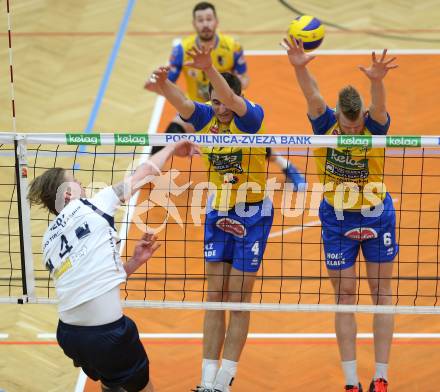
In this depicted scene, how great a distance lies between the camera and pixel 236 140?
736 cm

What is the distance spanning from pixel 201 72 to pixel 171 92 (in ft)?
15.1

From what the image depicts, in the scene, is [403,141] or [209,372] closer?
[403,141]

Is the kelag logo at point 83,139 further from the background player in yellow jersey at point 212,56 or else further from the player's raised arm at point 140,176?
the background player in yellow jersey at point 212,56

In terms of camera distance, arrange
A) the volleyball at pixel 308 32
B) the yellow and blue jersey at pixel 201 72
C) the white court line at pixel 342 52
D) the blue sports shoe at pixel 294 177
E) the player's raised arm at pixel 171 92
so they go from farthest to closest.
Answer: the white court line at pixel 342 52 → the yellow and blue jersey at pixel 201 72 → the blue sports shoe at pixel 294 177 → the volleyball at pixel 308 32 → the player's raised arm at pixel 171 92

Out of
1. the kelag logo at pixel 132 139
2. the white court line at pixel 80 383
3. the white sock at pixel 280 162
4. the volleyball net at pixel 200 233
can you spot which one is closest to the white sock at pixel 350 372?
the volleyball net at pixel 200 233

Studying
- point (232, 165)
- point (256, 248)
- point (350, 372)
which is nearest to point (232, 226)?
point (256, 248)

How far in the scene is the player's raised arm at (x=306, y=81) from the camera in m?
7.62

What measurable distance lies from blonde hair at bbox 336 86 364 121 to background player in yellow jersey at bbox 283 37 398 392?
0.24 ft

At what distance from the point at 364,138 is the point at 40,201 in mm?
2435

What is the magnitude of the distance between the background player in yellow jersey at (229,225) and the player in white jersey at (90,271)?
1145 millimetres

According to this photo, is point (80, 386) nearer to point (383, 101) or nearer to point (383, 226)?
point (383, 226)

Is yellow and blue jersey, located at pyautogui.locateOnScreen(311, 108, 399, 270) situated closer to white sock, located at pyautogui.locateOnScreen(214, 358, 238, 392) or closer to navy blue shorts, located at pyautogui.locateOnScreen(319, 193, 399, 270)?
navy blue shorts, located at pyautogui.locateOnScreen(319, 193, 399, 270)

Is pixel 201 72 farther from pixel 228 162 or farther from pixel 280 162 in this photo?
pixel 228 162

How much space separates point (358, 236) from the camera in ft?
25.3
